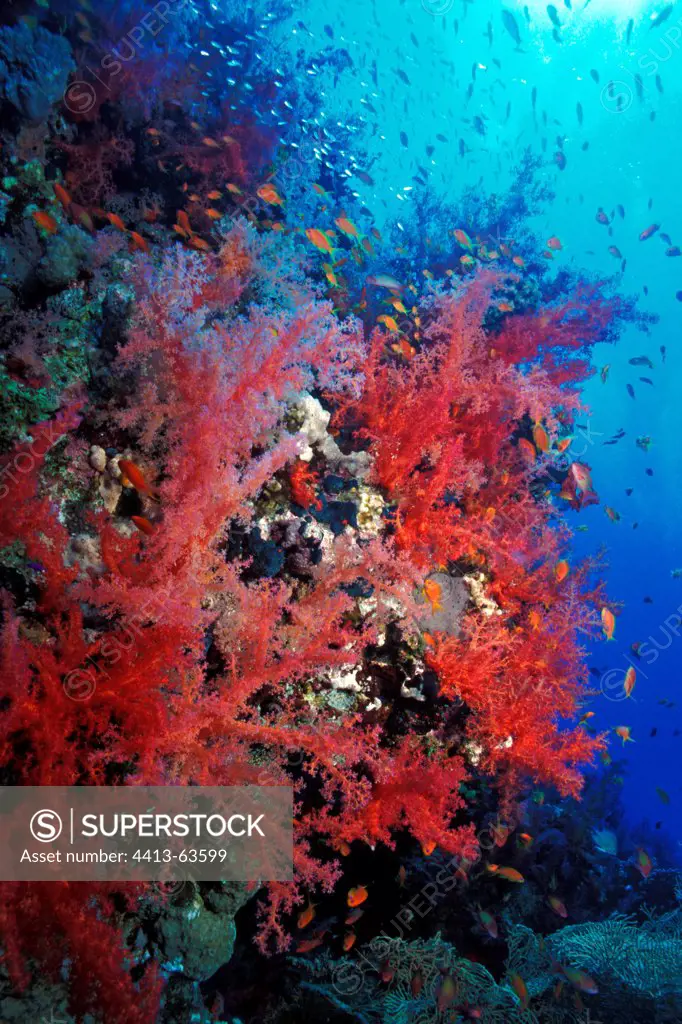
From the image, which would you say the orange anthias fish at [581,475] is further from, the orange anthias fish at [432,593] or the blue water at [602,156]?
the blue water at [602,156]

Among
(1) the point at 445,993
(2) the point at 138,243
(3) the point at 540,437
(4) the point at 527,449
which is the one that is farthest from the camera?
(4) the point at 527,449

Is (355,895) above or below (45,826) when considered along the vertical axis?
below

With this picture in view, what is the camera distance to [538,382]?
5418 mm

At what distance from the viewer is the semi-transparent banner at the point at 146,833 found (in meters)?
2.22

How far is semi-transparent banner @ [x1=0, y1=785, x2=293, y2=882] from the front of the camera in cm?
222

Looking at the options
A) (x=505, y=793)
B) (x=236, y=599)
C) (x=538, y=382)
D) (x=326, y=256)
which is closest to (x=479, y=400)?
(x=538, y=382)

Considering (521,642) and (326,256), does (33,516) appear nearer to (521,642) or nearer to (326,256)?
(521,642)

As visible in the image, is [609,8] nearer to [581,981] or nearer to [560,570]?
[560,570]

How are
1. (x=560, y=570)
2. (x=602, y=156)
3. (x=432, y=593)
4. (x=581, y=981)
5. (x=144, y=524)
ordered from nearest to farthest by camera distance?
(x=144, y=524), (x=432, y=593), (x=581, y=981), (x=560, y=570), (x=602, y=156)

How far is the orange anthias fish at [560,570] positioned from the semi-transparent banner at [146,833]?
130 inches

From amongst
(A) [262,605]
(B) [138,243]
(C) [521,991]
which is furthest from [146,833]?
(B) [138,243]

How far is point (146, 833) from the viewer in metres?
2.66

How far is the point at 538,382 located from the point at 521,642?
281 centimetres

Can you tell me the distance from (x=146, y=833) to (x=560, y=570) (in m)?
4.13
